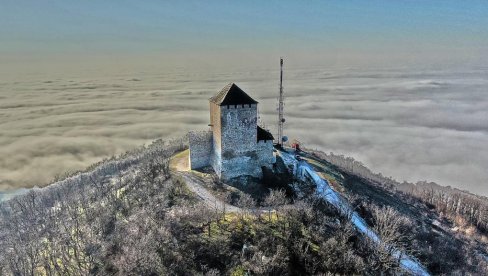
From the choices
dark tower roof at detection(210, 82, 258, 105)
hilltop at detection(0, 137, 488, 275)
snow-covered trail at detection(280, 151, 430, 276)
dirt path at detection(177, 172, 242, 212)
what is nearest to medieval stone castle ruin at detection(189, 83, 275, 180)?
dark tower roof at detection(210, 82, 258, 105)

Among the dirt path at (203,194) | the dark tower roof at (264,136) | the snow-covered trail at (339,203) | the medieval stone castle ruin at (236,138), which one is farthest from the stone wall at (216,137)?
the snow-covered trail at (339,203)

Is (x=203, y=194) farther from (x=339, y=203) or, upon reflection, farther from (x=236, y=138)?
(x=339, y=203)

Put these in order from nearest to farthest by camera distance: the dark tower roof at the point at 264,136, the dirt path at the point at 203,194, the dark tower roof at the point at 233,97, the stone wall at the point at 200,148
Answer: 1. the dirt path at the point at 203,194
2. the dark tower roof at the point at 233,97
3. the dark tower roof at the point at 264,136
4. the stone wall at the point at 200,148

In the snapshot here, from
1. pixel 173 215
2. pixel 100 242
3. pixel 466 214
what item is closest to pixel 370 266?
pixel 173 215

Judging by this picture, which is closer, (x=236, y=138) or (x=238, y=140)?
(x=236, y=138)

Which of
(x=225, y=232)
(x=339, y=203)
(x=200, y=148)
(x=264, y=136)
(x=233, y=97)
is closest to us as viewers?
(x=225, y=232)

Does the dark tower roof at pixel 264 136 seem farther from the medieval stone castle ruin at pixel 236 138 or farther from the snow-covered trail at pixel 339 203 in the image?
the snow-covered trail at pixel 339 203

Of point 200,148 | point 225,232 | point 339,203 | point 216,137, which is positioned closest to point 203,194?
point 216,137

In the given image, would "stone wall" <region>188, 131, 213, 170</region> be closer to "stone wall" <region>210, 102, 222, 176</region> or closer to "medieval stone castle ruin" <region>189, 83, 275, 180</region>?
"medieval stone castle ruin" <region>189, 83, 275, 180</region>
